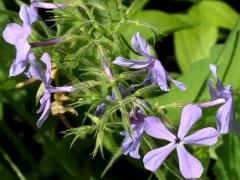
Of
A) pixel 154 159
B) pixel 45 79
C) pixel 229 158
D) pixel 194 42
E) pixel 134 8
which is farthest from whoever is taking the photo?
pixel 194 42

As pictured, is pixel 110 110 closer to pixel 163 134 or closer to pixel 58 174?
pixel 163 134

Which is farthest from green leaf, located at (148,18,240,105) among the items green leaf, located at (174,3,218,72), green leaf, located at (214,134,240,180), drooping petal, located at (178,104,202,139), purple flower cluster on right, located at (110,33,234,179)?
drooping petal, located at (178,104,202,139)

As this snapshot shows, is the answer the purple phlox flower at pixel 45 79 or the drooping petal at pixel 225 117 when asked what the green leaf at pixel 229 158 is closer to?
the drooping petal at pixel 225 117

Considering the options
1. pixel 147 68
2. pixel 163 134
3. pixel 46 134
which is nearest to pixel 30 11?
pixel 147 68

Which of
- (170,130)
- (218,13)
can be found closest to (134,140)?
Answer: (170,130)

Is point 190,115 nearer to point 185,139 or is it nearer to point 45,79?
point 185,139

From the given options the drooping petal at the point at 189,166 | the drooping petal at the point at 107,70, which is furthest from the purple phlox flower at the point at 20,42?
the drooping petal at the point at 189,166

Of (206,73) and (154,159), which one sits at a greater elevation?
(154,159)

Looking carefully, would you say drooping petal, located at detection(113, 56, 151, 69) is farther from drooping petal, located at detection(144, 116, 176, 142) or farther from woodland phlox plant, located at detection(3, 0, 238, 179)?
drooping petal, located at detection(144, 116, 176, 142)
